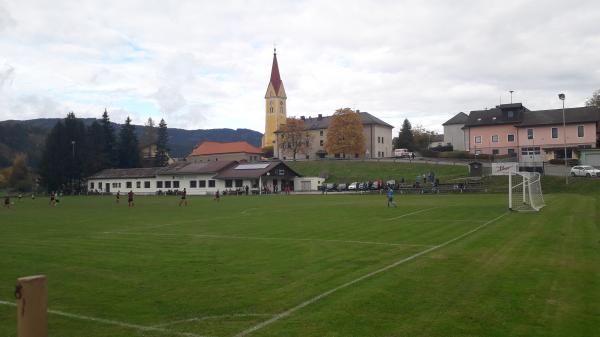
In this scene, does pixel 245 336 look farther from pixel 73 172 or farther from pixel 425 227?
pixel 73 172

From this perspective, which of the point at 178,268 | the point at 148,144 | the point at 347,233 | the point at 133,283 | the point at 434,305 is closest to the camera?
the point at 434,305

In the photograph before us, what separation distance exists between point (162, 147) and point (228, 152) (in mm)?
18804

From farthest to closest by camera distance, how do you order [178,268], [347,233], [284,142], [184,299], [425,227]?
[284,142] < [425,227] < [347,233] < [178,268] < [184,299]

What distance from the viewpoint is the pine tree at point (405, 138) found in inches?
5177

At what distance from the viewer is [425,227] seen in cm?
2220

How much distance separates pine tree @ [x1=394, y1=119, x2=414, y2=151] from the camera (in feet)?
431

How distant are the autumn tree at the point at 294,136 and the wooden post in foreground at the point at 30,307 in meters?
112

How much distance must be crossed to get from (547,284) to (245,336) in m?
6.75

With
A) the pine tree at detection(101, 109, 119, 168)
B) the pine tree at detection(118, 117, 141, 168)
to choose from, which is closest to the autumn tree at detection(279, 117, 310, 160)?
the pine tree at detection(118, 117, 141, 168)

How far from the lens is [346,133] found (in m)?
106

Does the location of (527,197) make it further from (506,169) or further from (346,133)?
(346,133)

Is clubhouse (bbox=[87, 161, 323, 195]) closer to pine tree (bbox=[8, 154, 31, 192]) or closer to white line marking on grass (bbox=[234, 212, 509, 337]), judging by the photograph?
pine tree (bbox=[8, 154, 31, 192])

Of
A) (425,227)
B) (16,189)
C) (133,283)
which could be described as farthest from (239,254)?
(16,189)

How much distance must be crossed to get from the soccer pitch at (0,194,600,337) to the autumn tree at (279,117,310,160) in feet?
317
